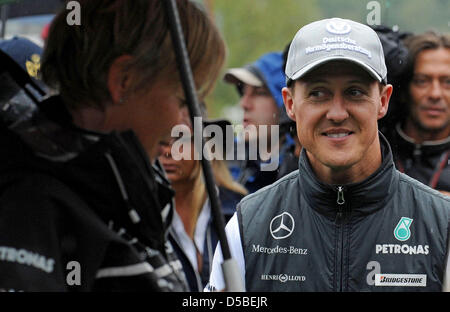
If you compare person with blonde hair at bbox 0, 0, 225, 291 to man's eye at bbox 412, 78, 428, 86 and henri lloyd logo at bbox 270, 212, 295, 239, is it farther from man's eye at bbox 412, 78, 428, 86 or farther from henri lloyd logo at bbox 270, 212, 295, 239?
man's eye at bbox 412, 78, 428, 86

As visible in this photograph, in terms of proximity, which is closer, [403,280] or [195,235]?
[403,280]

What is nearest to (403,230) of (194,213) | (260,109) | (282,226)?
(282,226)

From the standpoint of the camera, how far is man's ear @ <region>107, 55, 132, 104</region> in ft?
6.39

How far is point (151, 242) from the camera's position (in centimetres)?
194

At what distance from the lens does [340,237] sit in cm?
228

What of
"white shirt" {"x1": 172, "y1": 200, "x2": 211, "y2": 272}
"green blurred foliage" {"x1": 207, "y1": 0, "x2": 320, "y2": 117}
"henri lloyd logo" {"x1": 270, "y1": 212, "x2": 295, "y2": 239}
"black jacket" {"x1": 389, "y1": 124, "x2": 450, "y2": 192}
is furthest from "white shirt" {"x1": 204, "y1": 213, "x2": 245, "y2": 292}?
"black jacket" {"x1": 389, "y1": 124, "x2": 450, "y2": 192}

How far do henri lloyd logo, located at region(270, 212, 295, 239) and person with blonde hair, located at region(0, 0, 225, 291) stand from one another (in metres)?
0.39

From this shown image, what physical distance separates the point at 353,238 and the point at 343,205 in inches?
3.9

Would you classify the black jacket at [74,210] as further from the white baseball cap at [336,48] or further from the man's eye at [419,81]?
the man's eye at [419,81]

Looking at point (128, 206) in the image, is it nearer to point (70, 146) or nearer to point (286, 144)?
point (70, 146)

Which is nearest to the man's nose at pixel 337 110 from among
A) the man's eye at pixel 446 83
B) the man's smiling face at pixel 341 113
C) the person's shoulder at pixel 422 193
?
the man's smiling face at pixel 341 113

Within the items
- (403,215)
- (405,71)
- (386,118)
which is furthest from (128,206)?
(405,71)

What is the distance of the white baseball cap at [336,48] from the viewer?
2.28m

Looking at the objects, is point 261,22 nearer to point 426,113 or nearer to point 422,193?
point 426,113
